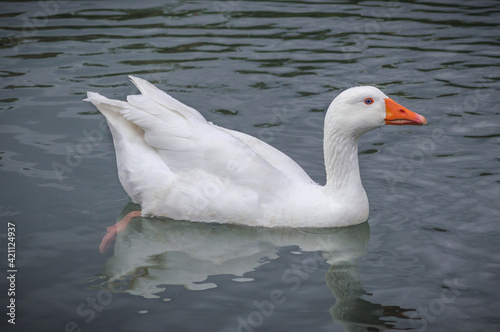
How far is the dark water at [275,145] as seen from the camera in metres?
6.25

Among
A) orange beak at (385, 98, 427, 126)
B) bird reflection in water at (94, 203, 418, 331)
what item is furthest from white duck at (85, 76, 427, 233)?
bird reflection in water at (94, 203, 418, 331)

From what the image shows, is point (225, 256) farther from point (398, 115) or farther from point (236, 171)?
point (398, 115)

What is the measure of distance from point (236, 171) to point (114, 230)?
1445 mm

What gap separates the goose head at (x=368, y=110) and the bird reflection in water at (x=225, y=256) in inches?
46.9

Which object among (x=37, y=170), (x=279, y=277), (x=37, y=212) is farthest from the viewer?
(x=37, y=170)

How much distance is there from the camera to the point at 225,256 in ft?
23.6

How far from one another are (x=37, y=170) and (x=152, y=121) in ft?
5.96

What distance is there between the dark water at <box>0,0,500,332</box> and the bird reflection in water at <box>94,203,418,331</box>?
22 millimetres

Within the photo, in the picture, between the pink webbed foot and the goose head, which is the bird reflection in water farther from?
the goose head

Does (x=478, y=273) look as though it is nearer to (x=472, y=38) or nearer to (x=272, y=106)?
(x=272, y=106)

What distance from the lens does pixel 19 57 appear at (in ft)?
40.1

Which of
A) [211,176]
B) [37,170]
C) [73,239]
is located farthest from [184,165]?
[37,170]

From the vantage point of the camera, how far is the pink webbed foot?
7.21 m

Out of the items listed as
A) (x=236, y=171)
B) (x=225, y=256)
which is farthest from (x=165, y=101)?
(x=225, y=256)
